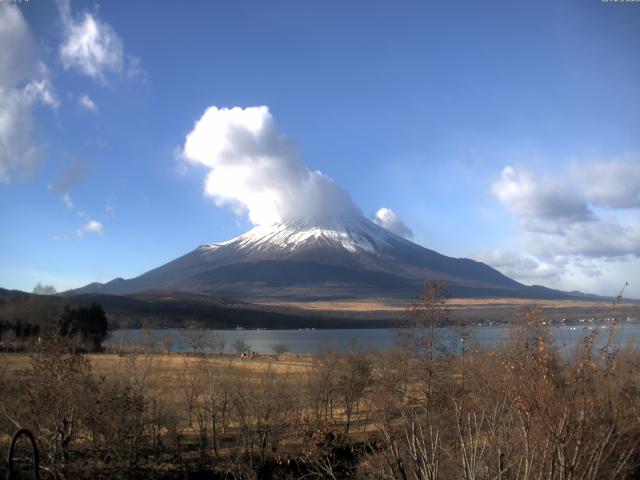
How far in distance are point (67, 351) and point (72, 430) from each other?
2797 mm

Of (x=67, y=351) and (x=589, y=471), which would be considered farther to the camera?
(x=67, y=351)

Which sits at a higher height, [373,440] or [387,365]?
[387,365]

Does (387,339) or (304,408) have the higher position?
(304,408)

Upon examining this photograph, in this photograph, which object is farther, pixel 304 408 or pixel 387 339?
pixel 387 339

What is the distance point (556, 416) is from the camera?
6.96 metres

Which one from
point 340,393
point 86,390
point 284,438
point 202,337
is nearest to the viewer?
point 86,390

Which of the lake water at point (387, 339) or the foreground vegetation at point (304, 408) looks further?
the lake water at point (387, 339)

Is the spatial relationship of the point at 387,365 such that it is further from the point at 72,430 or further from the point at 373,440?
the point at 72,430

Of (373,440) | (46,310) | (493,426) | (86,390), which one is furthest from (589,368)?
(46,310)

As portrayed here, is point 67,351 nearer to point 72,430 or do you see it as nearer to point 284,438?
point 72,430

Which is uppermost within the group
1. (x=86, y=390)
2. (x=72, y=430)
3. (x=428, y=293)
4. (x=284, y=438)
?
(x=428, y=293)

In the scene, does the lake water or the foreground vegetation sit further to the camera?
the lake water

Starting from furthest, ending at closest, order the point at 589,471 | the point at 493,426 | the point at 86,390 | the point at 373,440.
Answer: the point at 373,440, the point at 86,390, the point at 493,426, the point at 589,471

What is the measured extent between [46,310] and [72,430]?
223 ft
